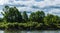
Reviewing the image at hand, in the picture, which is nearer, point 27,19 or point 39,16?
point 27,19

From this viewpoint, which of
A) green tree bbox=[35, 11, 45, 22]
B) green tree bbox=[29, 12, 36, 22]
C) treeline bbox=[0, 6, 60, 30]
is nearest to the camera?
treeline bbox=[0, 6, 60, 30]

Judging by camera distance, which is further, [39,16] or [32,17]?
[39,16]

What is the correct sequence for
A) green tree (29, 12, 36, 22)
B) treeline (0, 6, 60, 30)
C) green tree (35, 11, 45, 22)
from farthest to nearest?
green tree (35, 11, 45, 22) < green tree (29, 12, 36, 22) < treeline (0, 6, 60, 30)

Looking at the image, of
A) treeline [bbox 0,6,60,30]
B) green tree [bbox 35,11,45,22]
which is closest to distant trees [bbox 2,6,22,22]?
treeline [bbox 0,6,60,30]

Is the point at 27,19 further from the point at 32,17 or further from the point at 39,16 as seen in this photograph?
the point at 39,16

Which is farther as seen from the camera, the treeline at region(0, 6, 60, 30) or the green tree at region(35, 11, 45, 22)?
the green tree at region(35, 11, 45, 22)

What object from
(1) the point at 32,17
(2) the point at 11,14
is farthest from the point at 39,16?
(2) the point at 11,14

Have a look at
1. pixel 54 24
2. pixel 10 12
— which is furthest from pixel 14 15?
pixel 54 24

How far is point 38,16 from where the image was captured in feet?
112

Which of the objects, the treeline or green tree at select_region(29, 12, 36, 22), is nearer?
the treeline

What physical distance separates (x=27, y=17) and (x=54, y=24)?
466 centimetres

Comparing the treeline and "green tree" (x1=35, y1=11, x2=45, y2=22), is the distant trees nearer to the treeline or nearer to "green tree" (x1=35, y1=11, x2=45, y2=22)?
the treeline

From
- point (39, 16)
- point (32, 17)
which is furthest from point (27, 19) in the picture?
point (39, 16)

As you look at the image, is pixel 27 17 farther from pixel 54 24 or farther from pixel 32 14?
pixel 54 24
